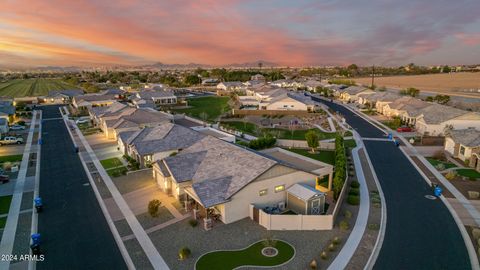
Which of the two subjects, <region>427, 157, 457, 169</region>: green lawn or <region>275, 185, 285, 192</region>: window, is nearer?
<region>275, 185, 285, 192</region>: window

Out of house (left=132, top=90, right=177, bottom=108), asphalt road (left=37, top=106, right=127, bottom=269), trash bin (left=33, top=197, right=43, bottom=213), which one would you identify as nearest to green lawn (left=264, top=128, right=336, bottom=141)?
asphalt road (left=37, top=106, right=127, bottom=269)

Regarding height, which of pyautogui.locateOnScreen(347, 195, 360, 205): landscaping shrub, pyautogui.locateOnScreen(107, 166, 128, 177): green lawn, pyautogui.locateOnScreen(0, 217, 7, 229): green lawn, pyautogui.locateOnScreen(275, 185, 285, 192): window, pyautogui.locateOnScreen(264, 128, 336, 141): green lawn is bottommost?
pyautogui.locateOnScreen(0, 217, 7, 229): green lawn

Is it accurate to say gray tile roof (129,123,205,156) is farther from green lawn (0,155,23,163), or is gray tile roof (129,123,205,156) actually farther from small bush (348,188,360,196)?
small bush (348,188,360,196)

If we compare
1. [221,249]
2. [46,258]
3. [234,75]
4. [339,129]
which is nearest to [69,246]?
[46,258]

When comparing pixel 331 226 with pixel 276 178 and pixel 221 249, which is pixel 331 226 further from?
pixel 221 249

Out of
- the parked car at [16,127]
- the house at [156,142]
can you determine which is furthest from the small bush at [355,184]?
the parked car at [16,127]

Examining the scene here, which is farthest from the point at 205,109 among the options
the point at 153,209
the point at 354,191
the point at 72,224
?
the point at 72,224

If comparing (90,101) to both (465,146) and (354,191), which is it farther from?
(465,146)
